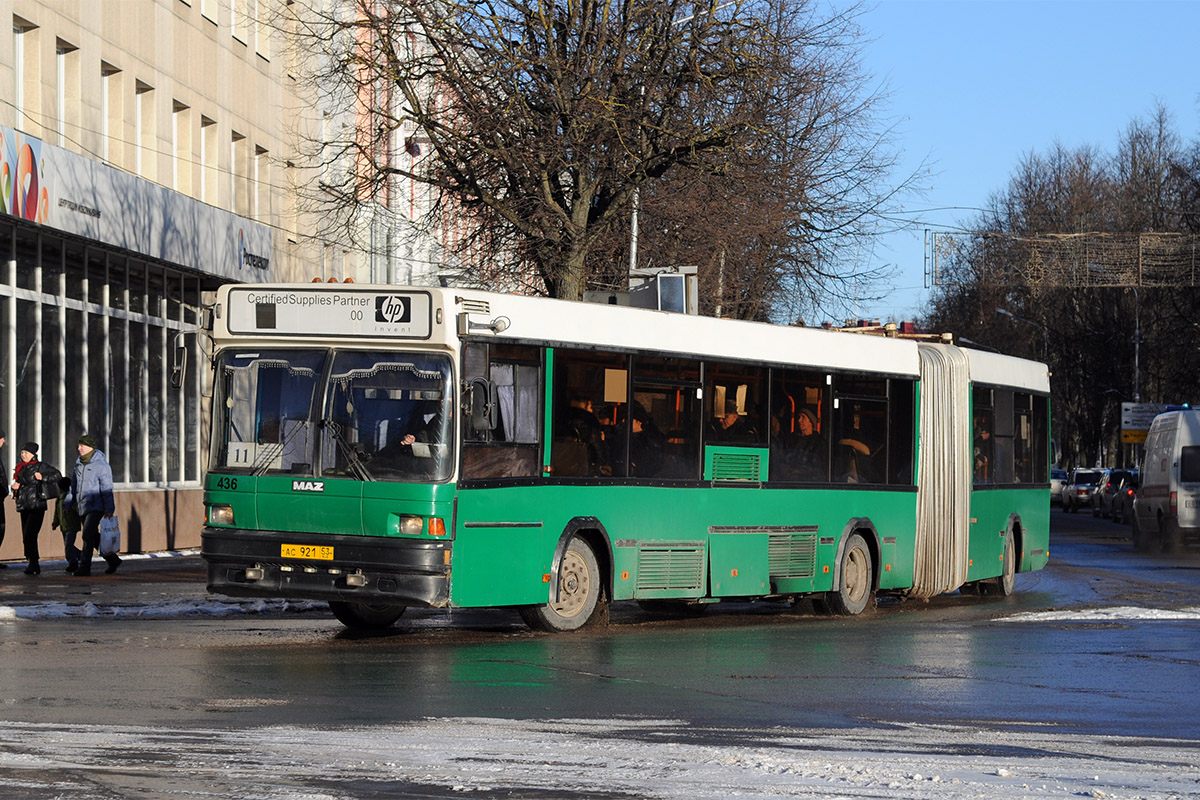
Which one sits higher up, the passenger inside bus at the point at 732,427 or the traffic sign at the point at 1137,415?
the traffic sign at the point at 1137,415

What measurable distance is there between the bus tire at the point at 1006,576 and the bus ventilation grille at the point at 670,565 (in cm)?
678

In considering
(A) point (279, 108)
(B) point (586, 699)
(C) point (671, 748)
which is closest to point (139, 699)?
(B) point (586, 699)

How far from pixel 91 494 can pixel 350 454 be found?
9382 mm

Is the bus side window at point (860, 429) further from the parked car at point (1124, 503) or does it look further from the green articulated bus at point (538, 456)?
the parked car at point (1124, 503)

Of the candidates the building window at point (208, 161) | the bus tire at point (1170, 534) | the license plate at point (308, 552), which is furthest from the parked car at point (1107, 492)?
the license plate at point (308, 552)

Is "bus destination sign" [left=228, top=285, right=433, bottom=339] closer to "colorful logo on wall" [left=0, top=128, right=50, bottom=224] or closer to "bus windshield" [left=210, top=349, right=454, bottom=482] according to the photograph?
"bus windshield" [left=210, top=349, right=454, bottom=482]

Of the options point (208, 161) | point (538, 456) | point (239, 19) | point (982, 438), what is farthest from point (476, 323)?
point (239, 19)

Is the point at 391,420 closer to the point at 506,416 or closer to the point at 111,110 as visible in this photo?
the point at 506,416

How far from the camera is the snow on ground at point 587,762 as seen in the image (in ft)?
25.0

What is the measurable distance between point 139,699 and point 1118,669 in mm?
6705

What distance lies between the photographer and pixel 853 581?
18984mm

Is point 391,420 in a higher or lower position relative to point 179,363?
lower

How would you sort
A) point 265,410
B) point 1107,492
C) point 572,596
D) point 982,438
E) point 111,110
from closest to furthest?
point 265,410, point 572,596, point 982,438, point 111,110, point 1107,492

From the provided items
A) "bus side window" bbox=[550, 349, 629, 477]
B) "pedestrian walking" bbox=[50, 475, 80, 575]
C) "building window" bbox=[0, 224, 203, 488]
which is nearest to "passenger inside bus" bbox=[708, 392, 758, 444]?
"bus side window" bbox=[550, 349, 629, 477]
